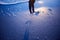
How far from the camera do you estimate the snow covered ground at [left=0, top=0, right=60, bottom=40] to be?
4.27 feet

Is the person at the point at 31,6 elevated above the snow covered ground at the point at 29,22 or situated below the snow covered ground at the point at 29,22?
above

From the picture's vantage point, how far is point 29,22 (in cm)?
134

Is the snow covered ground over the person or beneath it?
beneath

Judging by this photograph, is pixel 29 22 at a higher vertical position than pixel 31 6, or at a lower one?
lower

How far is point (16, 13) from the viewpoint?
4.51ft

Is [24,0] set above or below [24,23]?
above

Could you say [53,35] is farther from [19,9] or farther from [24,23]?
[19,9]

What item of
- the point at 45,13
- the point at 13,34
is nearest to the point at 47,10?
the point at 45,13

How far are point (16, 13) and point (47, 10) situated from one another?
0.35 m

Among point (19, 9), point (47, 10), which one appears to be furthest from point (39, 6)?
point (19, 9)

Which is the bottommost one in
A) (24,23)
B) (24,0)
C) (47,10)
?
(24,23)

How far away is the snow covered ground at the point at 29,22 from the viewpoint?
4.27 feet

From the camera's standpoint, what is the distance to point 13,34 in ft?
4.33

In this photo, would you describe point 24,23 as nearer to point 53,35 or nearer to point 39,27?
point 39,27
